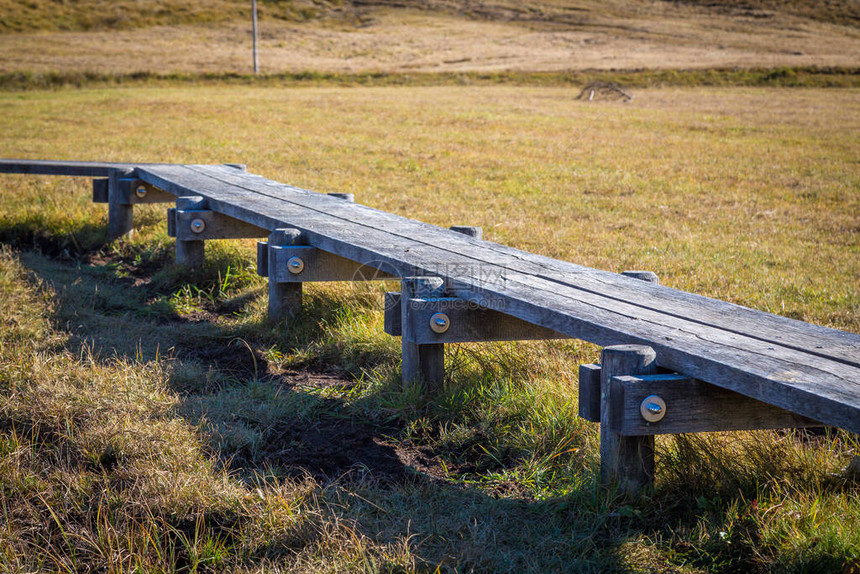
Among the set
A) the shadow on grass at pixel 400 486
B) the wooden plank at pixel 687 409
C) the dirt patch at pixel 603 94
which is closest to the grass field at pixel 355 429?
the shadow on grass at pixel 400 486

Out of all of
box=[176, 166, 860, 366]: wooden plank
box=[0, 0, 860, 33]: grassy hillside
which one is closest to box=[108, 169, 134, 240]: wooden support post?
box=[176, 166, 860, 366]: wooden plank

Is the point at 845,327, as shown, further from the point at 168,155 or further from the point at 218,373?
the point at 168,155

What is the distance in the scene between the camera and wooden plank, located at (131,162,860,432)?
7.02ft

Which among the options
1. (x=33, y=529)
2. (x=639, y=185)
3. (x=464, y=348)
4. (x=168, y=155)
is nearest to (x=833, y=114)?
(x=639, y=185)

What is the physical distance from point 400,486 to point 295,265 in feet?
5.84

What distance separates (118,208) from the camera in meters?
6.95

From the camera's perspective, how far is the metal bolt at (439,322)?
326cm

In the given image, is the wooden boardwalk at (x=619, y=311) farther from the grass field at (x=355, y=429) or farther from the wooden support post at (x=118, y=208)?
the wooden support post at (x=118, y=208)

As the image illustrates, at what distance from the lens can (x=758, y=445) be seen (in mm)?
2908

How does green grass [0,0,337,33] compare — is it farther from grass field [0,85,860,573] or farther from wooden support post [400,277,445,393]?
wooden support post [400,277,445,393]

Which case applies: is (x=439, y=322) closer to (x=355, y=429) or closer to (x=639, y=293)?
(x=355, y=429)

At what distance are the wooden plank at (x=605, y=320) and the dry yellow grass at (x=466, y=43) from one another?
34647 mm

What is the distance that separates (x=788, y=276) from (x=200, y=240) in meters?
4.47

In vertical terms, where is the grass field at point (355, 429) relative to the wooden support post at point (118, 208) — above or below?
below
